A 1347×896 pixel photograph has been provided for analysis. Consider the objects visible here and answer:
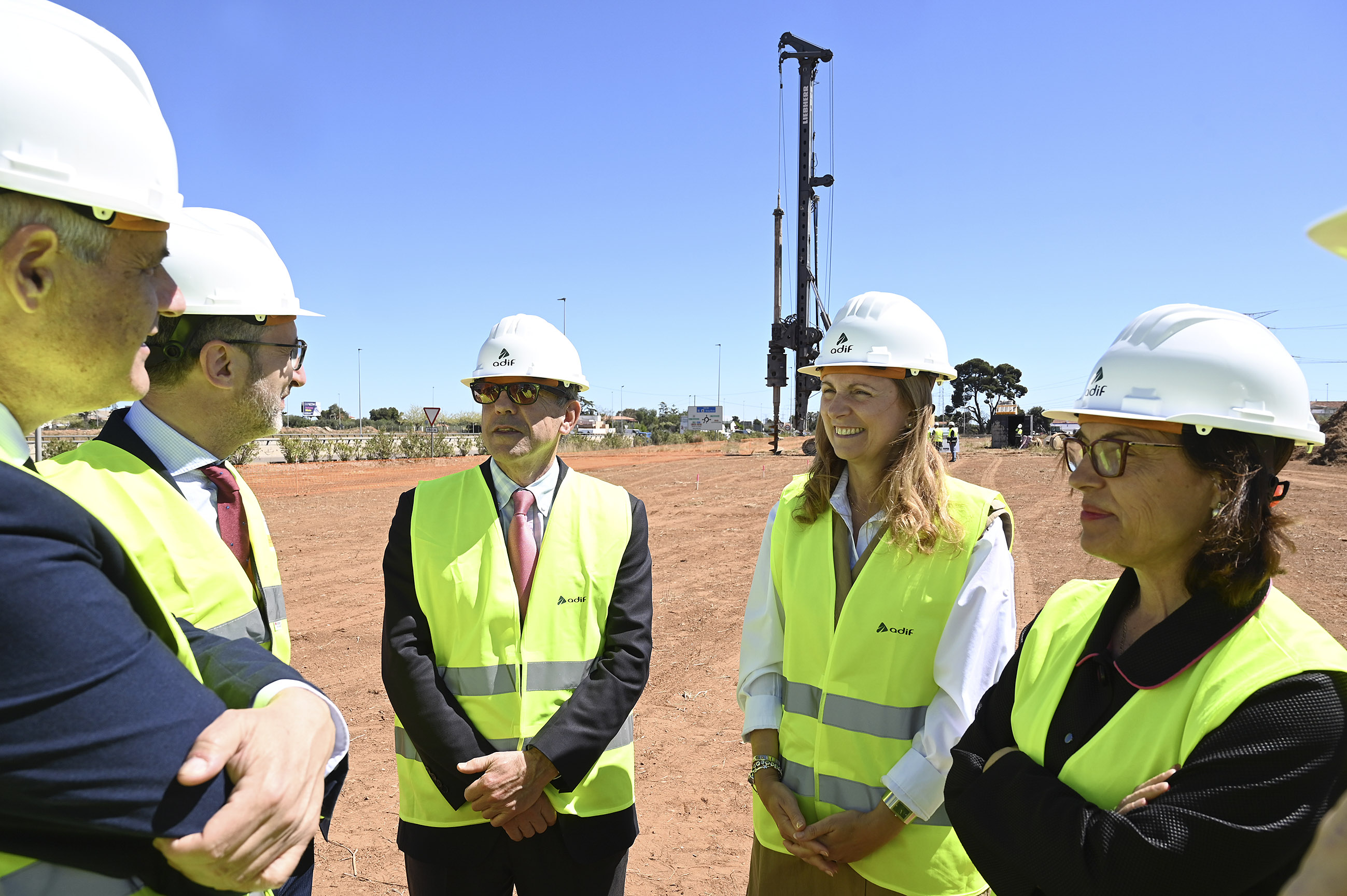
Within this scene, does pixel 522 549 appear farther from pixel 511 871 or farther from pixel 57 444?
pixel 57 444

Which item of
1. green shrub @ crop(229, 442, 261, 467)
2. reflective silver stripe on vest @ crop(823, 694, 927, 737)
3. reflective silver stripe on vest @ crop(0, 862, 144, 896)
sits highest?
reflective silver stripe on vest @ crop(0, 862, 144, 896)

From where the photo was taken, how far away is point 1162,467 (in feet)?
6.21

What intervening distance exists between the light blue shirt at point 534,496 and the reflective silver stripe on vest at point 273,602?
2.63ft

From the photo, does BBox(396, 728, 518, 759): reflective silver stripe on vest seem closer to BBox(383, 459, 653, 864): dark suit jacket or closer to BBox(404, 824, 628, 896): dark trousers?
BBox(383, 459, 653, 864): dark suit jacket

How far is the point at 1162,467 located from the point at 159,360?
2857mm

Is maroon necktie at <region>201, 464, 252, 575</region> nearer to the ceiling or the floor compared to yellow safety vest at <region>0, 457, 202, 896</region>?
nearer to the ceiling

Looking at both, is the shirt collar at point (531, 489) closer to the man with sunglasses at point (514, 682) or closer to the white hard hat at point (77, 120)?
the man with sunglasses at point (514, 682)

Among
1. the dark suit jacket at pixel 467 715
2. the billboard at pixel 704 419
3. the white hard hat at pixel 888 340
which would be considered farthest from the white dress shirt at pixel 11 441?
the billboard at pixel 704 419

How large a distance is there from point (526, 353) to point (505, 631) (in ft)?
3.86

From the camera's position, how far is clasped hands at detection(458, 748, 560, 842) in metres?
2.58

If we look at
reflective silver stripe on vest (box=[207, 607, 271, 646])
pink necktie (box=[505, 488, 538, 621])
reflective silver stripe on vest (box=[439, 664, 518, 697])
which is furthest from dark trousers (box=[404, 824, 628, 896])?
reflective silver stripe on vest (box=[207, 607, 271, 646])

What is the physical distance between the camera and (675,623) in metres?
8.16

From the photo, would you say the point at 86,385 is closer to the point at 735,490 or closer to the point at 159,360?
the point at 159,360

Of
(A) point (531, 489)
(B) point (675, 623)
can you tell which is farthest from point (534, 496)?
(B) point (675, 623)
